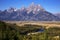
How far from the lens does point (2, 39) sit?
35.6 meters

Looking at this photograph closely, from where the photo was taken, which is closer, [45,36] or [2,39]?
[45,36]

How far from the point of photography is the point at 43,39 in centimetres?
3033

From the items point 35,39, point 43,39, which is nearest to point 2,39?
point 35,39

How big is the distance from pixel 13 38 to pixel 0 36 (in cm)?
347

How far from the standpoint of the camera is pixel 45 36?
3069cm

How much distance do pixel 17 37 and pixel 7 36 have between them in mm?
2255

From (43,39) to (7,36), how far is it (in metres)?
9.37

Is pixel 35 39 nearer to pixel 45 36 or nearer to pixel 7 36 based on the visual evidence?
pixel 45 36

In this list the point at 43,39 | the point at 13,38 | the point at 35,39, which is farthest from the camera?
the point at 13,38

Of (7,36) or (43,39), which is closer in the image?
(43,39)

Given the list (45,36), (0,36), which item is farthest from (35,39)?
(0,36)

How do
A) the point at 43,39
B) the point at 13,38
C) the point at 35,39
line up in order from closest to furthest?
the point at 43,39
the point at 35,39
the point at 13,38

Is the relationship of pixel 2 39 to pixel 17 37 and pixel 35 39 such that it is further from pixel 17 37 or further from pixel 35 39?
pixel 35 39

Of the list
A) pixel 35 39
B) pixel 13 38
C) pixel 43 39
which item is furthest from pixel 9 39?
pixel 43 39
